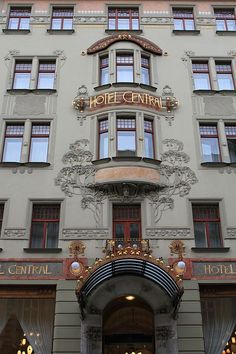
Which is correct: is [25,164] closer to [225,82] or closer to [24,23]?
[24,23]

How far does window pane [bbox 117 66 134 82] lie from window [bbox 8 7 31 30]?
5801mm

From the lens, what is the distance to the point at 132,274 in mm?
14969

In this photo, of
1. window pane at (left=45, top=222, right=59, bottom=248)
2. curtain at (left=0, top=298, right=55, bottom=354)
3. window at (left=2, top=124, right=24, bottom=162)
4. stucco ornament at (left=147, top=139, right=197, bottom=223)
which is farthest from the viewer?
window at (left=2, top=124, right=24, bottom=162)

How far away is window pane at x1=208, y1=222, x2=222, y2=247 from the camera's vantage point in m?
17.0

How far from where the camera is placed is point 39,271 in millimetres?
16062

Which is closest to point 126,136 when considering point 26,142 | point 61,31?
point 26,142

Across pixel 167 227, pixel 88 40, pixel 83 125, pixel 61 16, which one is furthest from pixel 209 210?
pixel 61 16

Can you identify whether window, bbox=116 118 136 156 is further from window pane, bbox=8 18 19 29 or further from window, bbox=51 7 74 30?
window pane, bbox=8 18 19 29

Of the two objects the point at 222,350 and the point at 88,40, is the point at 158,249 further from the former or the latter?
the point at 88,40

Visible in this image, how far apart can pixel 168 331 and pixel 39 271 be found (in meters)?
5.16

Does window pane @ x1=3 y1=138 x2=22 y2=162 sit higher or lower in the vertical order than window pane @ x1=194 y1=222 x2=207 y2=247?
higher

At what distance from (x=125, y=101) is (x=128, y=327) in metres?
9.50

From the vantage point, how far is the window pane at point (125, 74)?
20309 millimetres

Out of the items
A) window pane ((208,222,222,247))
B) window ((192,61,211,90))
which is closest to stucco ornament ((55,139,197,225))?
window pane ((208,222,222,247))
